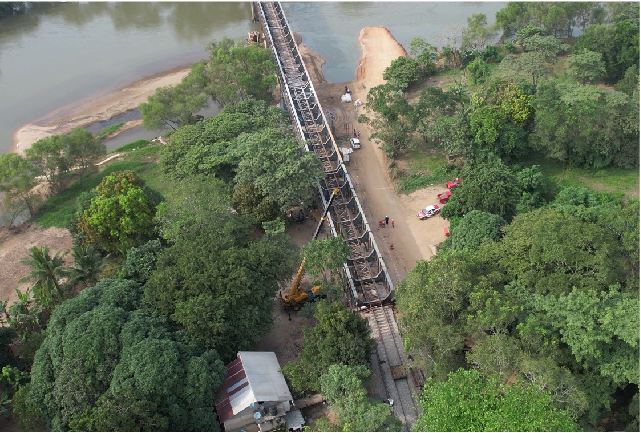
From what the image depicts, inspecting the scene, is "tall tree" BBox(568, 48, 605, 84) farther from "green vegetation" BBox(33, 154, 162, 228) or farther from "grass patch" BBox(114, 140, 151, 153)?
"grass patch" BBox(114, 140, 151, 153)

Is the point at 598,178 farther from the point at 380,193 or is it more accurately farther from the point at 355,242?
the point at 355,242

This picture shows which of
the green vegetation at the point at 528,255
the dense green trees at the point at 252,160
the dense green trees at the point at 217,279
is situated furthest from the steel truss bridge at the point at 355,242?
the dense green trees at the point at 217,279

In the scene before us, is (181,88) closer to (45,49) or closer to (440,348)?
(45,49)

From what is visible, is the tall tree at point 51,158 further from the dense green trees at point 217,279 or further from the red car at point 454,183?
the red car at point 454,183

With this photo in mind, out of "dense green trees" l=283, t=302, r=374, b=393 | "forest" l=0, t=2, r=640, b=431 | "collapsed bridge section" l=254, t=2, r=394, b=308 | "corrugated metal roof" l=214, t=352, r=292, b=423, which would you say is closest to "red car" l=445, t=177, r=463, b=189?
"forest" l=0, t=2, r=640, b=431

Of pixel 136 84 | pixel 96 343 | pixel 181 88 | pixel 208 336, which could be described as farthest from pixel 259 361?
pixel 136 84

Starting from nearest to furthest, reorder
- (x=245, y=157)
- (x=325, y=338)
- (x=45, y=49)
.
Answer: (x=325, y=338) → (x=245, y=157) → (x=45, y=49)

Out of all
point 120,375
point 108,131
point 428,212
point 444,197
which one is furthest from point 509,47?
point 120,375

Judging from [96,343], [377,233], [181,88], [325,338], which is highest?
[181,88]
